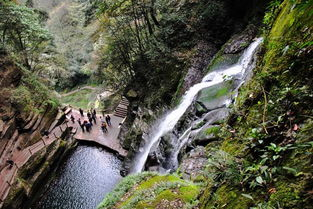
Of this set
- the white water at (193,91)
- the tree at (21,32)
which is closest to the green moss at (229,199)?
the white water at (193,91)

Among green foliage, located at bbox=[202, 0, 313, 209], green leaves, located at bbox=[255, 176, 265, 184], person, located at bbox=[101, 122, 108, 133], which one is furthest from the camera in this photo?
person, located at bbox=[101, 122, 108, 133]

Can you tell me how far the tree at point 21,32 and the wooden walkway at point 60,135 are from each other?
6.28 metres

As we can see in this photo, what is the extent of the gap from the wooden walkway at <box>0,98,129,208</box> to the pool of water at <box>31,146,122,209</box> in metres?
1.01

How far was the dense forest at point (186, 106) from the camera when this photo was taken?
7.27 ft

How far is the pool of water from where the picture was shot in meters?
13.5

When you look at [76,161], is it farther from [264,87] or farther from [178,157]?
[264,87]

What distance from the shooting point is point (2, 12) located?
1328cm

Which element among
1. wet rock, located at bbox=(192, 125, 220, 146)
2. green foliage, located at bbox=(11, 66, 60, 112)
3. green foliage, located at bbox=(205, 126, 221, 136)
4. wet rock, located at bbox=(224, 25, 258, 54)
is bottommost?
wet rock, located at bbox=(192, 125, 220, 146)

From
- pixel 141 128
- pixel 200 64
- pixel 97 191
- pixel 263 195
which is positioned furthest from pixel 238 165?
pixel 97 191

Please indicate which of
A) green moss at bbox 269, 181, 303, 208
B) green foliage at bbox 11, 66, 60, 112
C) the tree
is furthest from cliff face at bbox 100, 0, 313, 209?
the tree

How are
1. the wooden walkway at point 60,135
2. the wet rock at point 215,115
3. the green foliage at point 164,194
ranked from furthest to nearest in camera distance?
the wooden walkway at point 60,135, the wet rock at point 215,115, the green foliage at point 164,194

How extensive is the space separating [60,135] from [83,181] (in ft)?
16.5

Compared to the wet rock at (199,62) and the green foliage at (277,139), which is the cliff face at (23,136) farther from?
the green foliage at (277,139)

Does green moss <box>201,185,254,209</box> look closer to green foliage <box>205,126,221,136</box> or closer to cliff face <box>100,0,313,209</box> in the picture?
cliff face <box>100,0,313,209</box>
